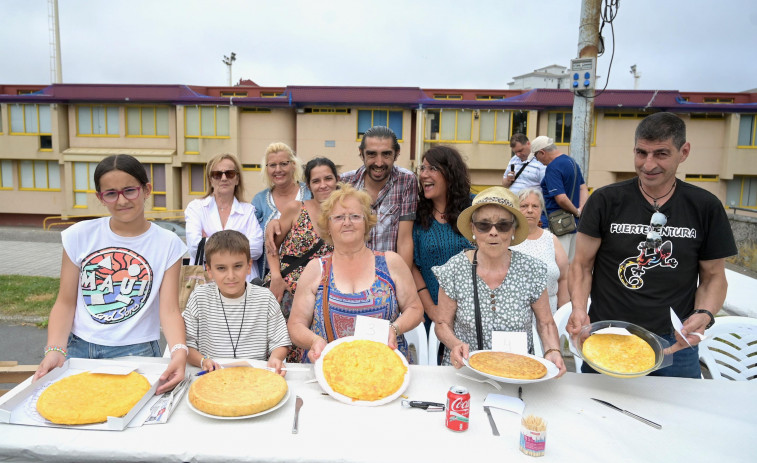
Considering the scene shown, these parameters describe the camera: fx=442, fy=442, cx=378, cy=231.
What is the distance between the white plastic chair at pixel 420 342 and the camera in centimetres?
341

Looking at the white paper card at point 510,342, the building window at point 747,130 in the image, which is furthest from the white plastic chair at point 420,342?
the building window at point 747,130

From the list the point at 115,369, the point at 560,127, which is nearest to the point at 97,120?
the point at 560,127

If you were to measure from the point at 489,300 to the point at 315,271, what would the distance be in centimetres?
111

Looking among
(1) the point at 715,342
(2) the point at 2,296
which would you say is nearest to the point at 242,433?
(1) the point at 715,342

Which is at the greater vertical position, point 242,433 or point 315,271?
point 315,271

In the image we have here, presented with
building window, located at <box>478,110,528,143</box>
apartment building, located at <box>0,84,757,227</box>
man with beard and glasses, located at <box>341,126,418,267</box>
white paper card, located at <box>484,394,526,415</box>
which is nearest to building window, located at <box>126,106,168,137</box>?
apartment building, located at <box>0,84,757,227</box>

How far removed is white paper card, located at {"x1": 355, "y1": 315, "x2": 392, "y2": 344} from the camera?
2.51m

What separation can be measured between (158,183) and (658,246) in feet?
78.1

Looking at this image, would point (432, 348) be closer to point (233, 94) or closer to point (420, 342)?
point (420, 342)

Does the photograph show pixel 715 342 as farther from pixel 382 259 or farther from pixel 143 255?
pixel 143 255

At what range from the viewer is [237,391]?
2070 millimetres

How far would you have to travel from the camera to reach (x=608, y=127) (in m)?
21.4

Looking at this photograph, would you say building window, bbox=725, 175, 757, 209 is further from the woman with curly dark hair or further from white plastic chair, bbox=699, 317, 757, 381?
the woman with curly dark hair

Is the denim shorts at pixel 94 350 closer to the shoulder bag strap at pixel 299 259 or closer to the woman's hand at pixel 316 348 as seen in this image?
the woman's hand at pixel 316 348
